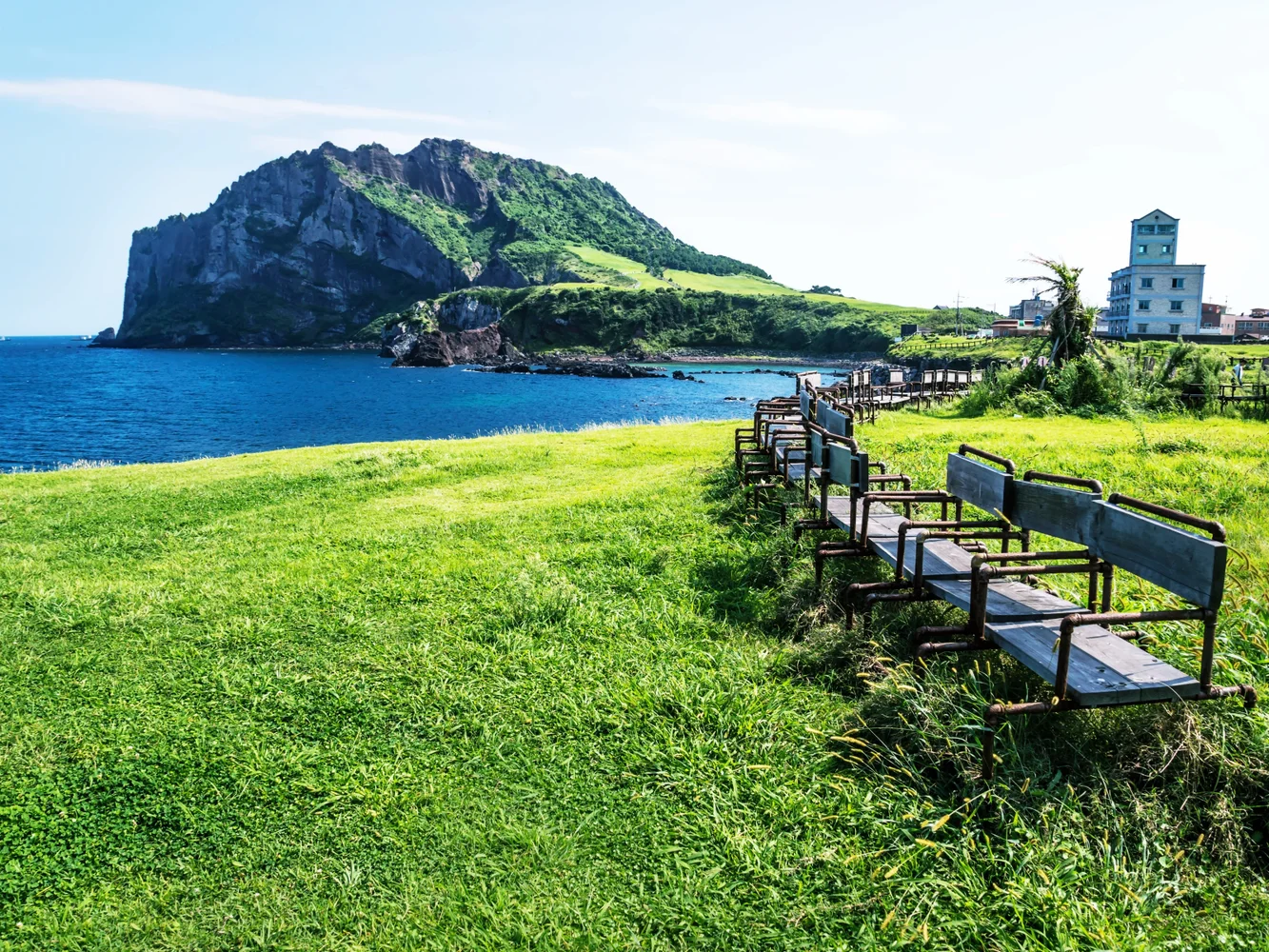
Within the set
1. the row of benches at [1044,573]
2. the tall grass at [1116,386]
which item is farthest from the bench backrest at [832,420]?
the tall grass at [1116,386]

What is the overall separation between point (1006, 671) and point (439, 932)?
358 centimetres

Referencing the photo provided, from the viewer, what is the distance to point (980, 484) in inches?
242

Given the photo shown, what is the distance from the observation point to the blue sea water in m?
50.1

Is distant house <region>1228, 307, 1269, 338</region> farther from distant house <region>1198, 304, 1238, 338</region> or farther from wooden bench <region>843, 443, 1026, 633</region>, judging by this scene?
wooden bench <region>843, 443, 1026, 633</region>

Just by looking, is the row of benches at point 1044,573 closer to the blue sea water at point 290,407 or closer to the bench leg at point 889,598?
the bench leg at point 889,598

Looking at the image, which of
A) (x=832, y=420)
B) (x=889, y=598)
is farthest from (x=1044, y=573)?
(x=832, y=420)

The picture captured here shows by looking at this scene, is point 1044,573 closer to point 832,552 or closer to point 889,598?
point 889,598

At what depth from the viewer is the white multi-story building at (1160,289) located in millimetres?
71750

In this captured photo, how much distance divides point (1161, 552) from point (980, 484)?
211 centimetres

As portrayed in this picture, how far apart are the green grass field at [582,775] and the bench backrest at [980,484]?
42.8 inches

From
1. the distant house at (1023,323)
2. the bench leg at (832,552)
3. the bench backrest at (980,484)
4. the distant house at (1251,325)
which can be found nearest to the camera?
the bench backrest at (980,484)

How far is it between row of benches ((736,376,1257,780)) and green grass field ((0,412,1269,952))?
236 millimetres

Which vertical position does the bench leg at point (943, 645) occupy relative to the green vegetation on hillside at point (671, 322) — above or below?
below

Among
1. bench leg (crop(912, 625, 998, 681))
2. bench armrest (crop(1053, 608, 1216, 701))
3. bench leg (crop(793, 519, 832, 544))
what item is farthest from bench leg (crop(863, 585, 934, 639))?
bench leg (crop(793, 519, 832, 544))
